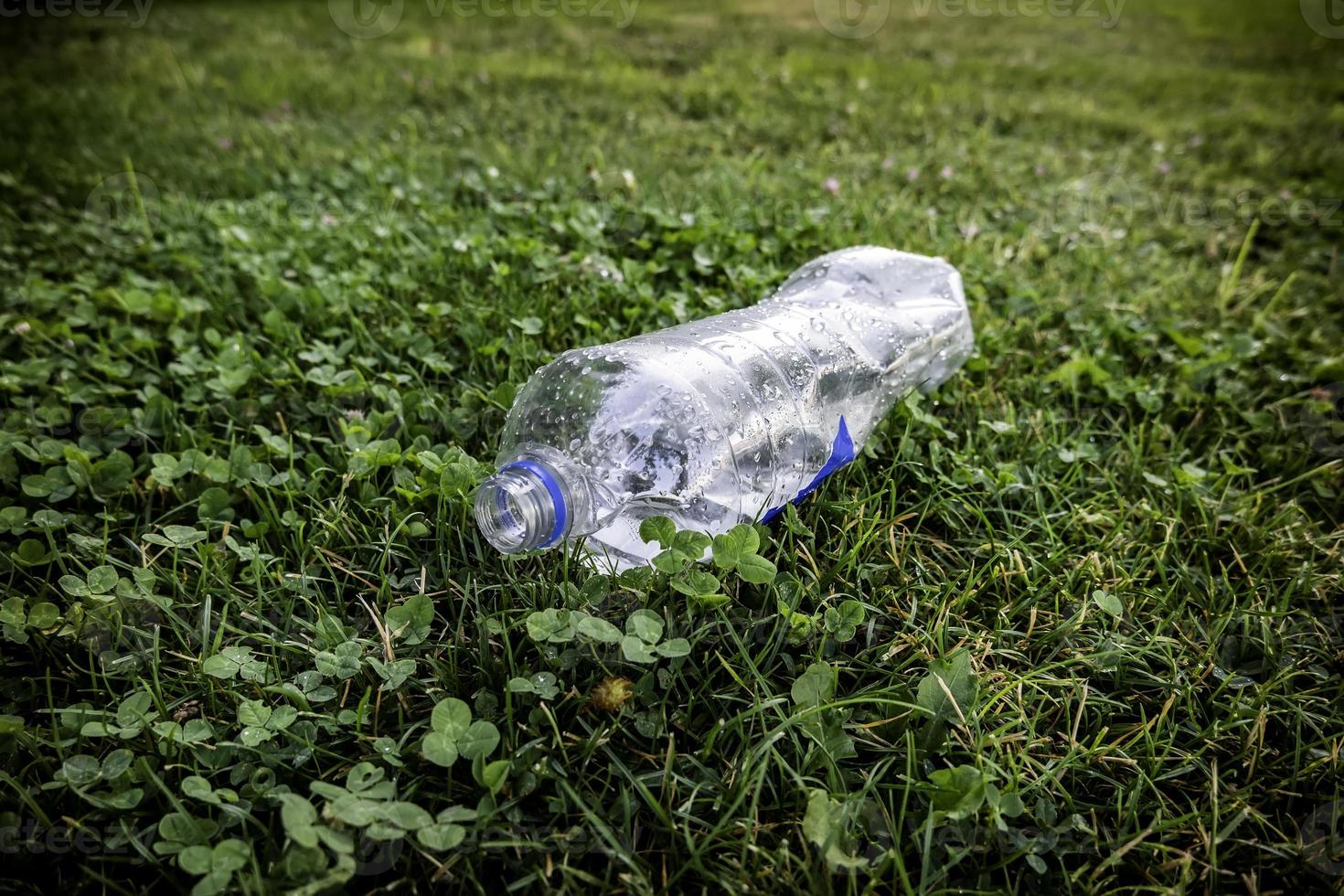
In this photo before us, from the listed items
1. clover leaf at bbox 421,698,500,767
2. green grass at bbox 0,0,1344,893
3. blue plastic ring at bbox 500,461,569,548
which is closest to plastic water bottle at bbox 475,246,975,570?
blue plastic ring at bbox 500,461,569,548

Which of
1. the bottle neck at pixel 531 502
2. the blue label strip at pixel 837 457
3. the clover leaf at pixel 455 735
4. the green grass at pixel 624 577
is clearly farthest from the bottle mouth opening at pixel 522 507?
the blue label strip at pixel 837 457

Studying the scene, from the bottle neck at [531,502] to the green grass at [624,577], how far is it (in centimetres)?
12

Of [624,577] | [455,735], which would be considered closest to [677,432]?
[624,577]

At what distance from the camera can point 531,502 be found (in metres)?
1.40

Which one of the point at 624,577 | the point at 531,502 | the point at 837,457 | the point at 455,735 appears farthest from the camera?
the point at 837,457

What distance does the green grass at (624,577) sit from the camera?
123 cm

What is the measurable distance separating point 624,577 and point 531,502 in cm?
23

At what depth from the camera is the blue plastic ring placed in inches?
55.4

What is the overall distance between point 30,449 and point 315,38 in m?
5.45

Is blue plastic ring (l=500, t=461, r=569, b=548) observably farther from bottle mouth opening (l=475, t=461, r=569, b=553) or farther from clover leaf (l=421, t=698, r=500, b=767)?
clover leaf (l=421, t=698, r=500, b=767)

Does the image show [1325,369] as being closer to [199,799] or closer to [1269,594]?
[1269,594]

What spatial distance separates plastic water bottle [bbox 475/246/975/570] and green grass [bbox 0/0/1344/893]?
11cm

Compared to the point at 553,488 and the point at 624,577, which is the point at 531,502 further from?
the point at 624,577

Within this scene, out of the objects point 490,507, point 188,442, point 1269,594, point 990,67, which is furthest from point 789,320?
point 990,67
